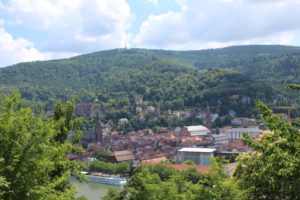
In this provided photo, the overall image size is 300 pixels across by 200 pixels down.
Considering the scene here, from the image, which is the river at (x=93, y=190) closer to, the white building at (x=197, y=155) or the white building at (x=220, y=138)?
the white building at (x=197, y=155)

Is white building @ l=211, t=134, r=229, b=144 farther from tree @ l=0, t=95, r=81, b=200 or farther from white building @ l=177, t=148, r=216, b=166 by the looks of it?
tree @ l=0, t=95, r=81, b=200

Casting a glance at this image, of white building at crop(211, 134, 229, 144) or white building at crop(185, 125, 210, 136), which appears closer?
white building at crop(211, 134, 229, 144)

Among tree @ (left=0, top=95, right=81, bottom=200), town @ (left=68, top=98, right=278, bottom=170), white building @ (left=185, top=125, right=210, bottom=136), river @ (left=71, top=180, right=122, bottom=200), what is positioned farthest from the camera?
white building @ (left=185, top=125, right=210, bottom=136)

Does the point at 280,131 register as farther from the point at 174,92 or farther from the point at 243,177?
the point at 174,92

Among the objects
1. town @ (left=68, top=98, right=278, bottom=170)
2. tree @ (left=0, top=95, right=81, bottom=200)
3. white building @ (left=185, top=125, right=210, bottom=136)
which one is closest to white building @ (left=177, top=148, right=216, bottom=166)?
town @ (left=68, top=98, right=278, bottom=170)

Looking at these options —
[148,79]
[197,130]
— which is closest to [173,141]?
[197,130]

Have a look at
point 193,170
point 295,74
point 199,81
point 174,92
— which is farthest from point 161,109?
point 193,170
